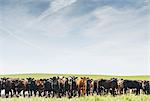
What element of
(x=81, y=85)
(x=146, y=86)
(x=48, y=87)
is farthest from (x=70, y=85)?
(x=146, y=86)

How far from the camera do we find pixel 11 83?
75.2 feet

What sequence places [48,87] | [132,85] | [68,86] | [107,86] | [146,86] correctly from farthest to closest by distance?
1. [132,85]
2. [146,86]
3. [107,86]
4. [48,87]
5. [68,86]

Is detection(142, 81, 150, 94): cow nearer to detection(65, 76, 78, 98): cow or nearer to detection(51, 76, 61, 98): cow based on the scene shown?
detection(65, 76, 78, 98): cow

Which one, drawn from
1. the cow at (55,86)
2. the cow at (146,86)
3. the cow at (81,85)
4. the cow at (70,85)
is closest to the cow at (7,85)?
the cow at (55,86)

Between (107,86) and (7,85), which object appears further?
(107,86)

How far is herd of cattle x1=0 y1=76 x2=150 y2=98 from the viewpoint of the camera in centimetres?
2131

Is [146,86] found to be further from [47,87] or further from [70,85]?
[47,87]

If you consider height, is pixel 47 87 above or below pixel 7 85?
below

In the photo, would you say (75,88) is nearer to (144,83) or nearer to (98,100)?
(144,83)

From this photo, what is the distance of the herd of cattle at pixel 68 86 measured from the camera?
69.9 feet

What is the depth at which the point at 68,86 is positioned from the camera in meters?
21.4

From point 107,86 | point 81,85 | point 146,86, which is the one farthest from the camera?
point 146,86

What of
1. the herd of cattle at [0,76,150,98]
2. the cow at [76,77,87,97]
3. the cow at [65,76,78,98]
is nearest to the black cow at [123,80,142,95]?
the herd of cattle at [0,76,150,98]

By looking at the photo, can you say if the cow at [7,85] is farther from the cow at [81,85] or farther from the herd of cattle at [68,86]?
the cow at [81,85]
